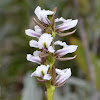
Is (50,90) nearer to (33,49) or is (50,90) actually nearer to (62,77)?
(62,77)

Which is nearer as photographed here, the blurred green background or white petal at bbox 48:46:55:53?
white petal at bbox 48:46:55:53

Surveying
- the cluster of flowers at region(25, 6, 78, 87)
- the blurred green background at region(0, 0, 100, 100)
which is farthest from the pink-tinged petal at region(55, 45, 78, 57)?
the blurred green background at region(0, 0, 100, 100)

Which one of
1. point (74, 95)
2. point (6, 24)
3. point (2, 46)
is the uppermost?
point (6, 24)

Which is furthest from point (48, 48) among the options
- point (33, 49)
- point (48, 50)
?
point (33, 49)

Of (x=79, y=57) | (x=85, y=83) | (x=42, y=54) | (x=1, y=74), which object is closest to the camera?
(x=42, y=54)

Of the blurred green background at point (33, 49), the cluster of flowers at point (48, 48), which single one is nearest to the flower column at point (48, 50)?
the cluster of flowers at point (48, 48)

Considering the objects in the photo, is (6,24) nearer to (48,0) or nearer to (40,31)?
(48,0)

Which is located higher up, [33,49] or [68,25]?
[68,25]

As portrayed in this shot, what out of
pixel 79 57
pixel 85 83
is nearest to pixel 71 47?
pixel 79 57

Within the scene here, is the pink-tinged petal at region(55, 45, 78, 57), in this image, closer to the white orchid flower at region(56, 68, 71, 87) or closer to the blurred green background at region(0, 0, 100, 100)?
the white orchid flower at region(56, 68, 71, 87)
